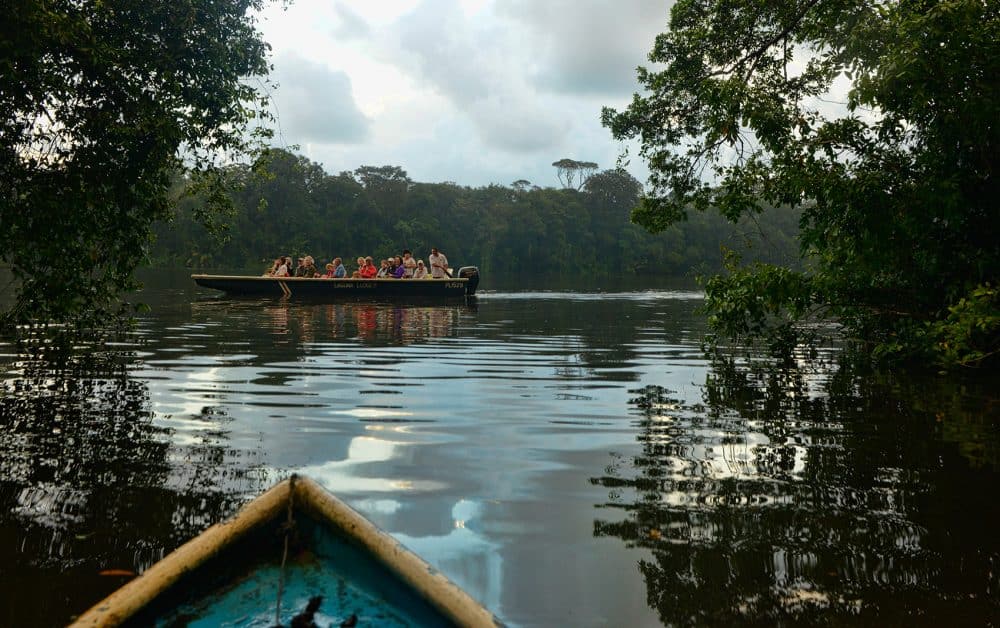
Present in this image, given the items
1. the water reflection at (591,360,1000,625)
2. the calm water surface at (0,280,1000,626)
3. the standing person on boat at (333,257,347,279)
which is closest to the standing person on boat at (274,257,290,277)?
the standing person on boat at (333,257,347,279)

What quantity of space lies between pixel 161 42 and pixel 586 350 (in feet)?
26.9

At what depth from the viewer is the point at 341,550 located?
3010 mm

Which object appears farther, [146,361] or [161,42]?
[146,361]

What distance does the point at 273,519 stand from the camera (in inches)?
121

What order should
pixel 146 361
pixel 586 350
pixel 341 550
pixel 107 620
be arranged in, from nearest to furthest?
pixel 107 620 → pixel 341 550 → pixel 146 361 → pixel 586 350

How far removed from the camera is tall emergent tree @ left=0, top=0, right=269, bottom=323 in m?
7.41

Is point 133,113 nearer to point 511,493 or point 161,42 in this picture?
point 161,42

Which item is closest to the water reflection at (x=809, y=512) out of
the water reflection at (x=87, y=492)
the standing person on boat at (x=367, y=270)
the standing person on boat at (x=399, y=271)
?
the water reflection at (x=87, y=492)

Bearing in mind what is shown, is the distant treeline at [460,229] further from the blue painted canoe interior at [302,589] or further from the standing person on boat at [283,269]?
the blue painted canoe interior at [302,589]

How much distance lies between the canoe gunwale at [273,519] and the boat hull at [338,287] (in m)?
22.7

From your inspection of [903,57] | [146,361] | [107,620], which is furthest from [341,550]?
[146,361]

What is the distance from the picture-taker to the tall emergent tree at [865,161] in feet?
28.3

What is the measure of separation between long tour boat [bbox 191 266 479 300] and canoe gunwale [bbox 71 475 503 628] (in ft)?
74.7

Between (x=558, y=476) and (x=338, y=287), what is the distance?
21.3 meters
